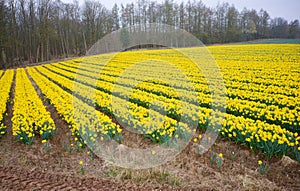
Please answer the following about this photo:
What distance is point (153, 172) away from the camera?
468cm

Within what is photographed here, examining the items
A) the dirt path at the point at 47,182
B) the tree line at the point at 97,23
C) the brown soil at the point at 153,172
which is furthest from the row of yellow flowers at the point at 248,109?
the tree line at the point at 97,23

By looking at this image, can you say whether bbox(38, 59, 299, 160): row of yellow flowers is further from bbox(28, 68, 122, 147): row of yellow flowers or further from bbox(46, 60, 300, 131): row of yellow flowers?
A: bbox(28, 68, 122, 147): row of yellow flowers

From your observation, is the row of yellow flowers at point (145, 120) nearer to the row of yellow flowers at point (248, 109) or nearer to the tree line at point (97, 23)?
the row of yellow flowers at point (248, 109)

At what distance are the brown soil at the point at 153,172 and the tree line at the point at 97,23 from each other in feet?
131

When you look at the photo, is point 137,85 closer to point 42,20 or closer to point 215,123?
point 215,123

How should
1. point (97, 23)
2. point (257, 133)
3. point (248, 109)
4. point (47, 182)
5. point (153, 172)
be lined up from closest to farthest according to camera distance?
point (47, 182) < point (153, 172) < point (257, 133) < point (248, 109) < point (97, 23)

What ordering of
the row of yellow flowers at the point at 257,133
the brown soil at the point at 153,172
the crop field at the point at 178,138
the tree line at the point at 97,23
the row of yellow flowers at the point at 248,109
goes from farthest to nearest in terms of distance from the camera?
→ the tree line at the point at 97,23 → the row of yellow flowers at the point at 248,109 → the row of yellow flowers at the point at 257,133 → the crop field at the point at 178,138 → the brown soil at the point at 153,172

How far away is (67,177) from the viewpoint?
15.3 feet

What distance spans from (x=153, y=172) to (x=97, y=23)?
55.0 metres

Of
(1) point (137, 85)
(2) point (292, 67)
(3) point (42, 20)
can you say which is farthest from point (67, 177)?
(3) point (42, 20)

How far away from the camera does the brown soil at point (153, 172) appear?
13.7 ft

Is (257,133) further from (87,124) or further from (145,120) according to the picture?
(87,124)

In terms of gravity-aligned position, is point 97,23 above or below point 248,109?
above

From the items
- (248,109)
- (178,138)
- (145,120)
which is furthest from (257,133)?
(145,120)
